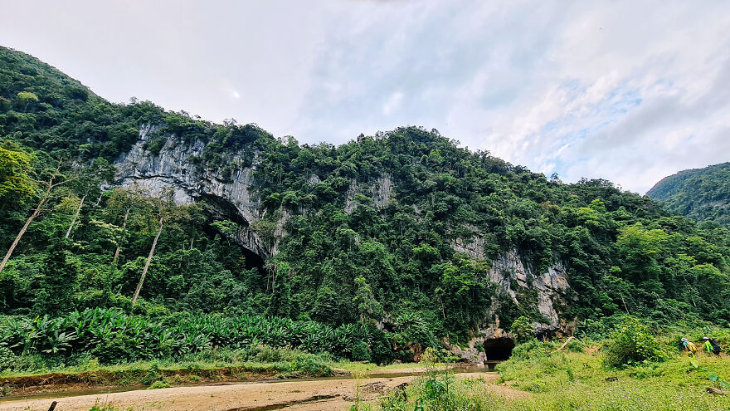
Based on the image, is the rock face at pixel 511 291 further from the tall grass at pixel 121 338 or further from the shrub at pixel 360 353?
the tall grass at pixel 121 338

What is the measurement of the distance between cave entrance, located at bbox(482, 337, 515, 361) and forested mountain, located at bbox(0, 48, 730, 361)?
96 cm

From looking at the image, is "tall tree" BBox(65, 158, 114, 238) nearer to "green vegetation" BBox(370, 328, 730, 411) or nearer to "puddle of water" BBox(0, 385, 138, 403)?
"puddle of water" BBox(0, 385, 138, 403)

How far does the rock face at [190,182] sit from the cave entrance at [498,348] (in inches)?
1010

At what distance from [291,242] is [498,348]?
22.0m

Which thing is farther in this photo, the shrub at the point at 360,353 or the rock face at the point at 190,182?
the rock face at the point at 190,182

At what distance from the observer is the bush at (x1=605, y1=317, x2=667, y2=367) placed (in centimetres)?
727

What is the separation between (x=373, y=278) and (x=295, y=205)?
42.4ft

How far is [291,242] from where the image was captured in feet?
90.9

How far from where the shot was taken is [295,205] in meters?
31.1

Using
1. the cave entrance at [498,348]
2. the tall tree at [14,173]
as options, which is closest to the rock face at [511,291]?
the cave entrance at [498,348]

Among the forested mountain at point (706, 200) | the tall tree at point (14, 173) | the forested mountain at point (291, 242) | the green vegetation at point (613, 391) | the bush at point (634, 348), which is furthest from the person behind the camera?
the forested mountain at point (706, 200)

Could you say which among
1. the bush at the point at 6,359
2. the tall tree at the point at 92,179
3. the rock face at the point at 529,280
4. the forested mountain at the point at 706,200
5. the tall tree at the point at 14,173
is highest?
the forested mountain at the point at 706,200

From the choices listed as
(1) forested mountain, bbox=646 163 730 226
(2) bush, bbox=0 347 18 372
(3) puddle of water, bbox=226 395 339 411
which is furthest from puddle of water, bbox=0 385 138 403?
(1) forested mountain, bbox=646 163 730 226

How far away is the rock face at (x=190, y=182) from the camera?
31125 millimetres
